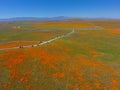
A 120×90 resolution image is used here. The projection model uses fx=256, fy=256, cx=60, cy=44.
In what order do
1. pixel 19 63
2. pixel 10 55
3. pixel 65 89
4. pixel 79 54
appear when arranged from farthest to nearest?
pixel 79 54, pixel 10 55, pixel 19 63, pixel 65 89

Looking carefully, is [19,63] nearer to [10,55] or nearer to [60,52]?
[10,55]

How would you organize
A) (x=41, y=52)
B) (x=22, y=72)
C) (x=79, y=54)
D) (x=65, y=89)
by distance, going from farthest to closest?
(x=79, y=54)
(x=41, y=52)
(x=22, y=72)
(x=65, y=89)

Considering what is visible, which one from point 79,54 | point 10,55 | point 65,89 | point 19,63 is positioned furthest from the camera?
point 79,54

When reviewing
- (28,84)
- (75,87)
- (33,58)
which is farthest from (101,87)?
(33,58)

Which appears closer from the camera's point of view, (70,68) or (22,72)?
(22,72)

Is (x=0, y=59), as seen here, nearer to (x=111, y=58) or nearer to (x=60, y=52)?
(x=60, y=52)

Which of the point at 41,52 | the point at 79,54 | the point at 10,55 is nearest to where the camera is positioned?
the point at 10,55

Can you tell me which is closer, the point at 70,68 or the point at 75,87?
the point at 75,87

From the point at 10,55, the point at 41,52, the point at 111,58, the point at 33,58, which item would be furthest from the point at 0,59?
the point at 111,58
